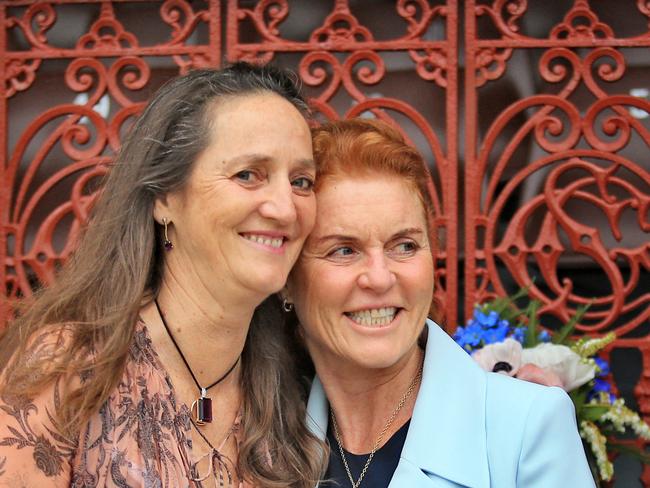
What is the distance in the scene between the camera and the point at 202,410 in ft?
7.88

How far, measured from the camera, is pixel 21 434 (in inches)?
83.0

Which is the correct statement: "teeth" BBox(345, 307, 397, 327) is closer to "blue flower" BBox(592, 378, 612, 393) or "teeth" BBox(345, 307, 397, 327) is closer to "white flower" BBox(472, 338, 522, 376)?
"white flower" BBox(472, 338, 522, 376)

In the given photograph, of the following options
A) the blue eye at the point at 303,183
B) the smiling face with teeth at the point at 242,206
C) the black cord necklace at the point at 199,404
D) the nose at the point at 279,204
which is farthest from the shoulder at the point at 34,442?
the blue eye at the point at 303,183

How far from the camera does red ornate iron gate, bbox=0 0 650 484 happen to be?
11.2 ft

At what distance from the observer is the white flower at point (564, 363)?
3.07 meters

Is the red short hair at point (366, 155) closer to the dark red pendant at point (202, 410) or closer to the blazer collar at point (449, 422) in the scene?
the blazer collar at point (449, 422)

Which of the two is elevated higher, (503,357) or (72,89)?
(72,89)


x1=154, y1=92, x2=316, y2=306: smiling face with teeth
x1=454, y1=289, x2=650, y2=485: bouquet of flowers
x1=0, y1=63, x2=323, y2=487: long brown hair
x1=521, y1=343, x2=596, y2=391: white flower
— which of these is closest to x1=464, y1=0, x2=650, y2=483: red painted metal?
x1=454, y1=289, x2=650, y2=485: bouquet of flowers

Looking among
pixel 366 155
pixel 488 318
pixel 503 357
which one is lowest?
pixel 503 357

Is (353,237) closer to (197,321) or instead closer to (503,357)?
(197,321)

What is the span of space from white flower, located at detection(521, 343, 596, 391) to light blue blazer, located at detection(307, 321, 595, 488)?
591 millimetres

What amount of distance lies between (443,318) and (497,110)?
1021 millimetres

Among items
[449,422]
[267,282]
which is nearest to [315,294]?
[267,282]

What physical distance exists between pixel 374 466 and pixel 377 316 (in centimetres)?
40
